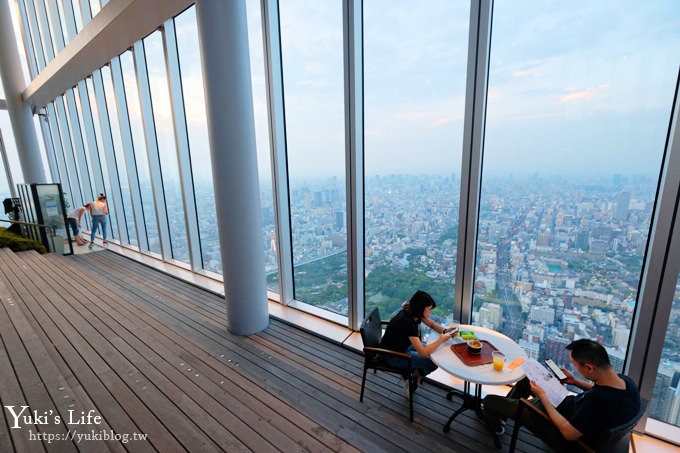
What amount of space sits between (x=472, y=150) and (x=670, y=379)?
81.9 inches

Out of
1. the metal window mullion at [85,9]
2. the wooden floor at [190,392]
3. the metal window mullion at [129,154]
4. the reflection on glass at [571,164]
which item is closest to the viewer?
the reflection on glass at [571,164]

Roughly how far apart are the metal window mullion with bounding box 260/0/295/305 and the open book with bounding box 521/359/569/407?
2.90 metres

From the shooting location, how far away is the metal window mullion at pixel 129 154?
5.93 m

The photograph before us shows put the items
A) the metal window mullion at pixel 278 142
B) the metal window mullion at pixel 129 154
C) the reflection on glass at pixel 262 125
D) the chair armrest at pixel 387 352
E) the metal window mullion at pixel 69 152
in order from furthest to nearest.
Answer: the metal window mullion at pixel 69 152 < the metal window mullion at pixel 129 154 < the reflection on glass at pixel 262 125 < the metal window mullion at pixel 278 142 < the chair armrest at pixel 387 352

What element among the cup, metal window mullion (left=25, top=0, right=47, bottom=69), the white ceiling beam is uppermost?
metal window mullion (left=25, top=0, right=47, bottom=69)

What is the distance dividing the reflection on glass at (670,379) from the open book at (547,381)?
78cm

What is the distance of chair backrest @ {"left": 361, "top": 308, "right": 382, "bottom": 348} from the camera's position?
223 centimetres

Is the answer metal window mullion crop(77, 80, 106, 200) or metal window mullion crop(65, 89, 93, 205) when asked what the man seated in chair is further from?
metal window mullion crop(65, 89, 93, 205)

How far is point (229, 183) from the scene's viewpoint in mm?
3037

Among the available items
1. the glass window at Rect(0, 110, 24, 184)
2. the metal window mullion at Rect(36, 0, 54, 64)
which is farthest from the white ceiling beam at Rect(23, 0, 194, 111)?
the glass window at Rect(0, 110, 24, 184)

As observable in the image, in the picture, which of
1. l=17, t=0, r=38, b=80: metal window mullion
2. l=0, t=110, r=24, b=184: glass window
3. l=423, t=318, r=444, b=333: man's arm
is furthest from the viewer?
l=0, t=110, r=24, b=184: glass window

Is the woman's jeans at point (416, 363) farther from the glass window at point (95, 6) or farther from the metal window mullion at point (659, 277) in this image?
the glass window at point (95, 6)

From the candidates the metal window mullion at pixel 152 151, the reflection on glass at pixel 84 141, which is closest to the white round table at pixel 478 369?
the metal window mullion at pixel 152 151

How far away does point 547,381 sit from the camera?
175cm
